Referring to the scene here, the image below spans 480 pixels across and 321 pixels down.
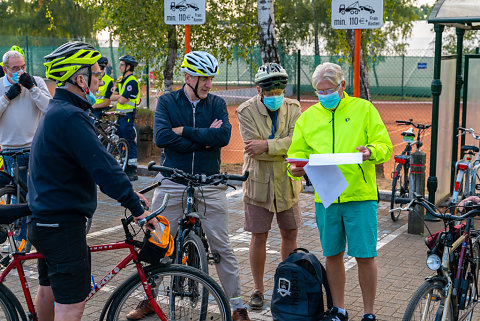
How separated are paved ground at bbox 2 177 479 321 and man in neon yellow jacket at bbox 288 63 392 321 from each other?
2.49 ft

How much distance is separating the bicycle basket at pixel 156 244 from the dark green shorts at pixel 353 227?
1.36 m

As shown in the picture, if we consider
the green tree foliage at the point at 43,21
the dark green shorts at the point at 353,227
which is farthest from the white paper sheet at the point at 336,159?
the green tree foliage at the point at 43,21

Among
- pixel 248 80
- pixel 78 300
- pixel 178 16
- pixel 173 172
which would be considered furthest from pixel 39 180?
pixel 248 80

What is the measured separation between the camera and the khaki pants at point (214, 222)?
16.4 ft

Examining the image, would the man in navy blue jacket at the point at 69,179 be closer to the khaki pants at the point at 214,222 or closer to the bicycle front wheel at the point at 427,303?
the khaki pants at the point at 214,222

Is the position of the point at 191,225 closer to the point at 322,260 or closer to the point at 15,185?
the point at 322,260

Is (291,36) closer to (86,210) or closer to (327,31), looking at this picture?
(327,31)

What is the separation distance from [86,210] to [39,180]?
0.30 metres

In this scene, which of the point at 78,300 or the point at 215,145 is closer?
the point at 78,300

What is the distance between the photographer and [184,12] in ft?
26.9

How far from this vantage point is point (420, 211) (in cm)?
791

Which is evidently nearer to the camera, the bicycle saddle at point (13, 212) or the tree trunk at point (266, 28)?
the bicycle saddle at point (13, 212)

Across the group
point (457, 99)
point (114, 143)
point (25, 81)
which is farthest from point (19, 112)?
point (457, 99)

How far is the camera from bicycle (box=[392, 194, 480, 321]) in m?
4.11
